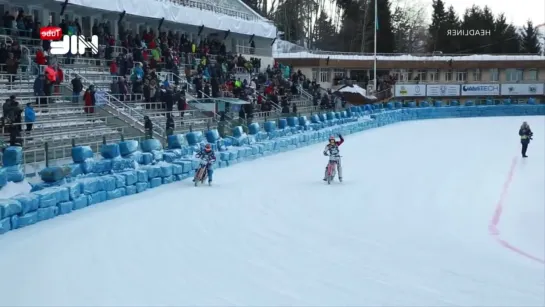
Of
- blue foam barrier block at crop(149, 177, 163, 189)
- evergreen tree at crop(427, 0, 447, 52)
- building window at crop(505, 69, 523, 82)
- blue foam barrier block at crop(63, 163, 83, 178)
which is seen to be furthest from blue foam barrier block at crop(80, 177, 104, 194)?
evergreen tree at crop(427, 0, 447, 52)

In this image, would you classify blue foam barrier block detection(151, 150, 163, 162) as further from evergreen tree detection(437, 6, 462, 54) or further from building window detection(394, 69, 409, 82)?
evergreen tree detection(437, 6, 462, 54)

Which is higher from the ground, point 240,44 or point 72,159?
point 240,44

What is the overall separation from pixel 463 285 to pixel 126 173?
9270 mm

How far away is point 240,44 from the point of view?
161 feet

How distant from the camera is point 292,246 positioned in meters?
11.4

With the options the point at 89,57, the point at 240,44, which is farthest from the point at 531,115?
the point at 89,57

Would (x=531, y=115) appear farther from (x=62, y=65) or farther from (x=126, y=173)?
(x=126, y=173)

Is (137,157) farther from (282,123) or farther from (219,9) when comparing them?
(219,9)

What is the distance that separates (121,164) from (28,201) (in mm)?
4221

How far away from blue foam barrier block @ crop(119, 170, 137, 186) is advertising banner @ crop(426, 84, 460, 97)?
1916 inches

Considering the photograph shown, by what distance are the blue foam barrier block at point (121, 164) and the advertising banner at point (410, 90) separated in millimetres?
46595

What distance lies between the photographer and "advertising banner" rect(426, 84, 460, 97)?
62.4 meters

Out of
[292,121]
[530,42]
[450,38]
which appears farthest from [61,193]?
[530,42]

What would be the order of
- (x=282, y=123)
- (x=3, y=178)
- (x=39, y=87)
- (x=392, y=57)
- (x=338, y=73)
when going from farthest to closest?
(x=392, y=57) < (x=338, y=73) < (x=282, y=123) < (x=39, y=87) < (x=3, y=178)
